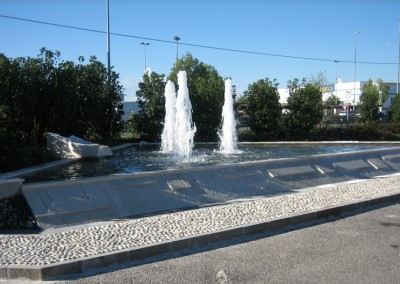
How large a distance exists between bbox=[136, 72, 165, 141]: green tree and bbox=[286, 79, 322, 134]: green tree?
8.21 metres

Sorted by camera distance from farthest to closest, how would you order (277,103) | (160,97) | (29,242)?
(277,103) < (160,97) < (29,242)

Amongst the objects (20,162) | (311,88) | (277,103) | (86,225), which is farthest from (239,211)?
(311,88)

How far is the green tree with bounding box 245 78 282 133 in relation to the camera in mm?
25672

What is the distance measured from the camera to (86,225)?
6.89 metres

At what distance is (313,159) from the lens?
11477 mm

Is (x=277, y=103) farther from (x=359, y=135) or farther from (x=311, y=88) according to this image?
(x=359, y=135)

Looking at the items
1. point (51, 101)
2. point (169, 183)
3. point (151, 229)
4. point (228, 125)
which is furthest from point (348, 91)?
point (151, 229)

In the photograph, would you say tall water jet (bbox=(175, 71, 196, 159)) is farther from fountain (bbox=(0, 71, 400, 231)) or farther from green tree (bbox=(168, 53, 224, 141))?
fountain (bbox=(0, 71, 400, 231))

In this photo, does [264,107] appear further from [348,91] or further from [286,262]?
[348,91]

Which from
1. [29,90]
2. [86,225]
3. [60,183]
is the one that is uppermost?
[29,90]

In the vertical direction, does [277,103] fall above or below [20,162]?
above

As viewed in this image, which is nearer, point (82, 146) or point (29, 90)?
point (82, 146)

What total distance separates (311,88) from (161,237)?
74.2 feet

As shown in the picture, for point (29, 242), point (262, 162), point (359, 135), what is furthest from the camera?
point (359, 135)
